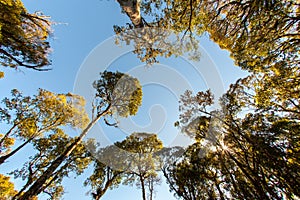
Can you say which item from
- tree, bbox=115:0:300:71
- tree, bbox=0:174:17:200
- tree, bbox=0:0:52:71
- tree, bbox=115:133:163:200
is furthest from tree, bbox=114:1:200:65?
tree, bbox=0:174:17:200

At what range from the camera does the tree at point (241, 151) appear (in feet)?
25.4

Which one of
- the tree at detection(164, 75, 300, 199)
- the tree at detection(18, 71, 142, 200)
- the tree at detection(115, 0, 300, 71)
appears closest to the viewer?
the tree at detection(115, 0, 300, 71)

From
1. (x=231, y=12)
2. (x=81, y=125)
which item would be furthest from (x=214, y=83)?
(x=81, y=125)

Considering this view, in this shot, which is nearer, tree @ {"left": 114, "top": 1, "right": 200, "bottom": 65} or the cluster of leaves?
tree @ {"left": 114, "top": 1, "right": 200, "bottom": 65}

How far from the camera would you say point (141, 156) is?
1295 centimetres

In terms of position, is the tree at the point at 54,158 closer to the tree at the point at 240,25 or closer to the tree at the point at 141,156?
the tree at the point at 141,156

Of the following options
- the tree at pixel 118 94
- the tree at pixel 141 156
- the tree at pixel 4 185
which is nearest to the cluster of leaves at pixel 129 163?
the tree at pixel 141 156

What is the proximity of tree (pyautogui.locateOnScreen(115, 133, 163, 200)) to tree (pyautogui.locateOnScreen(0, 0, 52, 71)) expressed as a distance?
30.3 feet

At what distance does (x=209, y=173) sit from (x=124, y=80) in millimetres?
10534

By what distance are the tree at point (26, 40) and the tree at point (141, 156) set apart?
922cm

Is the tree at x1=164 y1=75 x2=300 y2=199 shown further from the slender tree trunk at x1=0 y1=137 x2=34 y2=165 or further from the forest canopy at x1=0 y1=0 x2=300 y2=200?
the slender tree trunk at x1=0 y1=137 x2=34 y2=165

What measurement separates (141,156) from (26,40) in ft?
38.0

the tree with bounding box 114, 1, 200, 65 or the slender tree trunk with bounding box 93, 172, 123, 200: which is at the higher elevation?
the tree with bounding box 114, 1, 200, 65

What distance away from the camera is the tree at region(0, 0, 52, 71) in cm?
554
